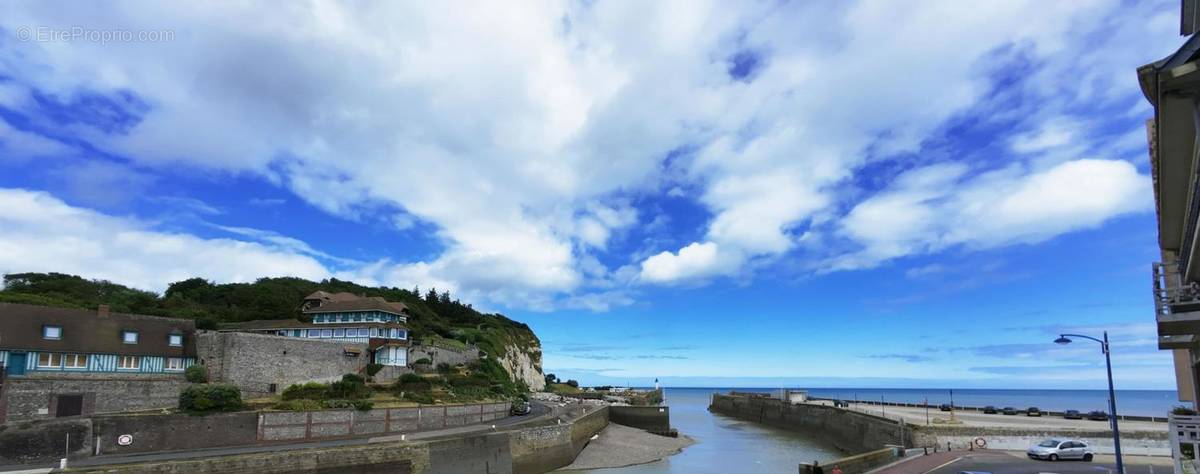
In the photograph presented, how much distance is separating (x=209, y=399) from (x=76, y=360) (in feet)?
33.6

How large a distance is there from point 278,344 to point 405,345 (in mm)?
13733

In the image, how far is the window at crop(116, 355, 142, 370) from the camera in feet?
116

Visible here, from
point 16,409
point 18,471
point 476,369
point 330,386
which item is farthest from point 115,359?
point 476,369

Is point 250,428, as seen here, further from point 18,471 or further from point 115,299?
point 115,299

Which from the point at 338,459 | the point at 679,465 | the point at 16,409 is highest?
the point at 16,409

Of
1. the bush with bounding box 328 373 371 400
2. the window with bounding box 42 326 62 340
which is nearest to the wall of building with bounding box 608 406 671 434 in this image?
the bush with bounding box 328 373 371 400

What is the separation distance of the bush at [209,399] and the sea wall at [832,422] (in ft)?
127

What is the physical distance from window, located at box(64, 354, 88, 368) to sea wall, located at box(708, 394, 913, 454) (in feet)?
157

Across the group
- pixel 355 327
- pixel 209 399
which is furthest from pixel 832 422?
pixel 209 399

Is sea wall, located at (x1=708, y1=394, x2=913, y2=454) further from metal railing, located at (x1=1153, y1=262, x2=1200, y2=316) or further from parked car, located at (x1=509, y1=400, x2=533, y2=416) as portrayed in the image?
metal railing, located at (x1=1153, y1=262, x2=1200, y2=316)

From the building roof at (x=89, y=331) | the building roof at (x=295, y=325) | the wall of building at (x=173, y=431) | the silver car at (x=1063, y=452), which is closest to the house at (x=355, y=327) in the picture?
the building roof at (x=295, y=325)

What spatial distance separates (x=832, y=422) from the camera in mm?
60281

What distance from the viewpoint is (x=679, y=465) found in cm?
4331

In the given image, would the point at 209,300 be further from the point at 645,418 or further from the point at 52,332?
the point at 645,418
